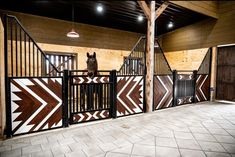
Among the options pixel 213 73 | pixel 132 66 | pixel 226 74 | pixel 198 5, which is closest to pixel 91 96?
pixel 132 66

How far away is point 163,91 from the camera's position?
14.6 ft

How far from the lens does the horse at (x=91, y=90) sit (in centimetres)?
320

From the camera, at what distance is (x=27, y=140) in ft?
8.02

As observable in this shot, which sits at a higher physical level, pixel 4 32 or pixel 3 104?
pixel 4 32

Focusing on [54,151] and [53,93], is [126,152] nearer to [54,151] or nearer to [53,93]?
[54,151]

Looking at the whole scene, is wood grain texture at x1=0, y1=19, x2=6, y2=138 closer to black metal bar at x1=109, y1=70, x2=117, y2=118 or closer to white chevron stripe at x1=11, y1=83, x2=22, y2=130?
white chevron stripe at x1=11, y1=83, x2=22, y2=130

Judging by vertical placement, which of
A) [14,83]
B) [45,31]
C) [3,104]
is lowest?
[3,104]

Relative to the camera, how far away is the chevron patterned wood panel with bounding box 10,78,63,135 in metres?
2.55

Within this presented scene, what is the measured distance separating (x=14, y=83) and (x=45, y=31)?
12.4 ft

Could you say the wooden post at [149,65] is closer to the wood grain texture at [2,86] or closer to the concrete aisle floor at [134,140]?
the concrete aisle floor at [134,140]

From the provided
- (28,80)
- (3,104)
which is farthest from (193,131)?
(3,104)

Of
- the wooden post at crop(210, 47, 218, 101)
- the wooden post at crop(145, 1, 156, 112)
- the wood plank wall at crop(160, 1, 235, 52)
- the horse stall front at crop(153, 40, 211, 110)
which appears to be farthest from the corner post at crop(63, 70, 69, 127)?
the wood plank wall at crop(160, 1, 235, 52)

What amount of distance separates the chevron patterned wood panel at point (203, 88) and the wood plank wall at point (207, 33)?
1.46 meters

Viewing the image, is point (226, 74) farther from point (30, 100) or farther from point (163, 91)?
point (30, 100)
